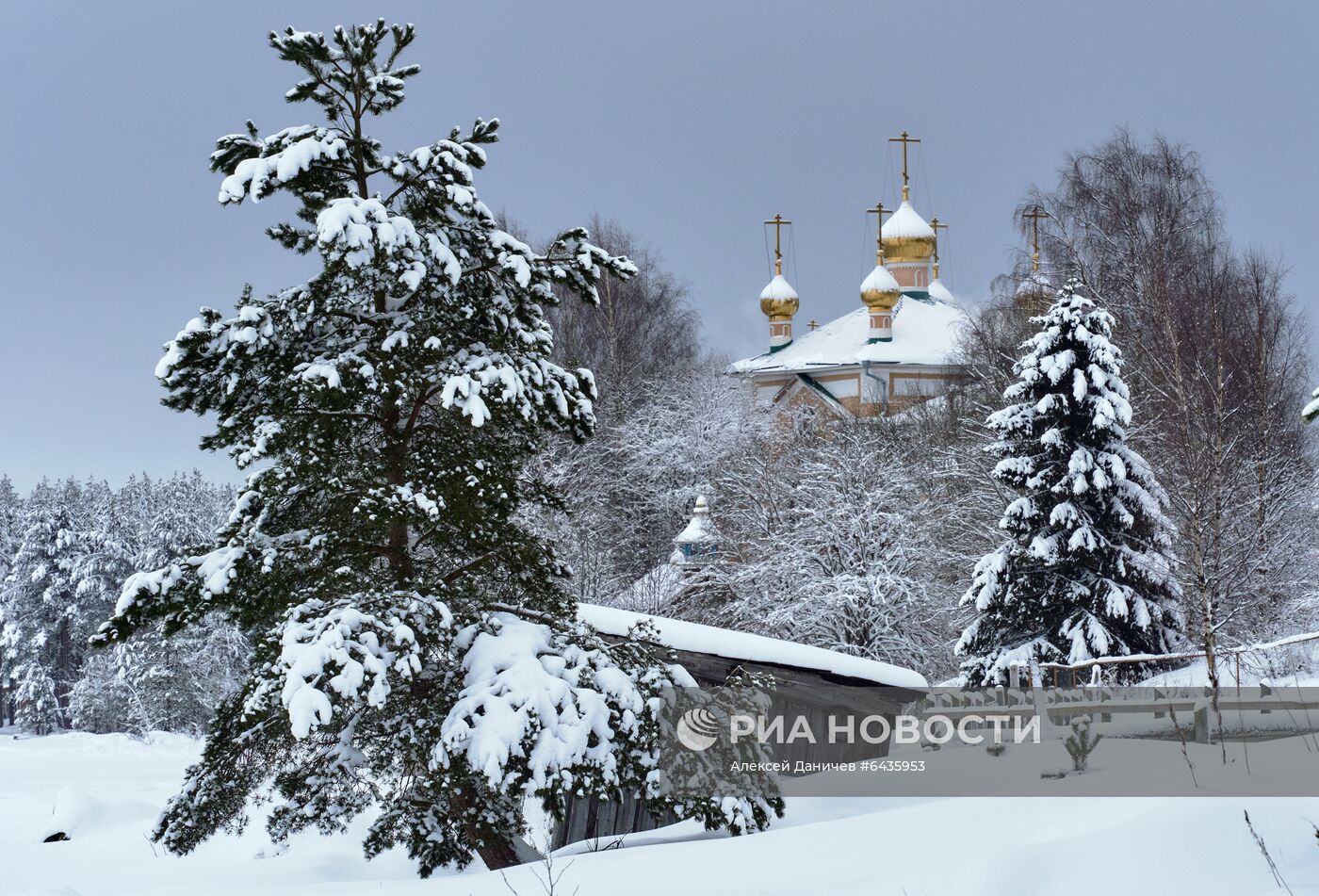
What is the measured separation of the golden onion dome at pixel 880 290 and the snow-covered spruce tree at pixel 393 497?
121 ft

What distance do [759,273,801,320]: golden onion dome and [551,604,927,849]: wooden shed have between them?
35.8m

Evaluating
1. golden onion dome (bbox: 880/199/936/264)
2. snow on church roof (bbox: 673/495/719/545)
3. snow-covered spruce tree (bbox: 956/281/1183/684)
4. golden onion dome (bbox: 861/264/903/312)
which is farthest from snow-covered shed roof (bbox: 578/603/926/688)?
golden onion dome (bbox: 880/199/936/264)

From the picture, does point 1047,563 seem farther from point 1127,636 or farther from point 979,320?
point 979,320

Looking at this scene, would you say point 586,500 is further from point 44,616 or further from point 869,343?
point 44,616

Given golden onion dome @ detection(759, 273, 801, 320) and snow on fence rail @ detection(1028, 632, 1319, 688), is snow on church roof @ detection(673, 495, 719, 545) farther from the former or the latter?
golden onion dome @ detection(759, 273, 801, 320)

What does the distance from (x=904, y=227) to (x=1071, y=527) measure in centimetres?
3326

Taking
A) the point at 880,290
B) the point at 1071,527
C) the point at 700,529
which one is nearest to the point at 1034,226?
the point at 700,529

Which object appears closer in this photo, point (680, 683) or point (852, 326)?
point (680, 683)

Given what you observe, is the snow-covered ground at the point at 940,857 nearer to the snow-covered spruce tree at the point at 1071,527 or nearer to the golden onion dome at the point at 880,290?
the snow-covered spruce tree at the point at 1071,527

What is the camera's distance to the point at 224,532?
30.6 feet

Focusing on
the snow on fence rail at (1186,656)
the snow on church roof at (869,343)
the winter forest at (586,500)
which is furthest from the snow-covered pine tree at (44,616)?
the snow on fence rail at (1186,656)

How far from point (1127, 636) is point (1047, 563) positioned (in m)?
1.62

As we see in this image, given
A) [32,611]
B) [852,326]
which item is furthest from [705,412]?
[32,611]

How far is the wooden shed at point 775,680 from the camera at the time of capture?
11.7 metres
